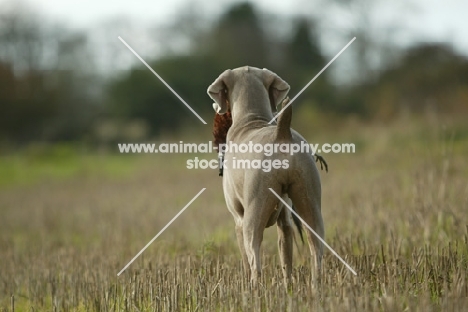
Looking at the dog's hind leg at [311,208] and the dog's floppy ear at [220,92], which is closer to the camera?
the dog's hind leg at [311,208]

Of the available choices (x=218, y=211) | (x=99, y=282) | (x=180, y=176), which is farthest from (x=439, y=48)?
(x=99, y=282)

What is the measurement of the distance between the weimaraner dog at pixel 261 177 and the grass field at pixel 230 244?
1.01ft

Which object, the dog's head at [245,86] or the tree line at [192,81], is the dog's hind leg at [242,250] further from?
the tree line at [192,81]

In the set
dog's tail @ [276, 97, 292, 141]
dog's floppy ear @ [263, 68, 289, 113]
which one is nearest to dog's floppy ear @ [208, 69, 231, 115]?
dog's floppy ear @ [263, 68, 289, 113]

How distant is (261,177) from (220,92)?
163 centimetres

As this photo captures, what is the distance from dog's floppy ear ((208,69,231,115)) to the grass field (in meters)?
1.42

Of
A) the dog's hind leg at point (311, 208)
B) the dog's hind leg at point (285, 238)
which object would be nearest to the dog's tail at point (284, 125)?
the dog's hind leg at point (311, 208)

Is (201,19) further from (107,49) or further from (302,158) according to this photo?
(302,158)

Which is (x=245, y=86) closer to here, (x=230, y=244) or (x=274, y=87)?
(x=274, y=87)

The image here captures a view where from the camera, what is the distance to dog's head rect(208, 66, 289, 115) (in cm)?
696

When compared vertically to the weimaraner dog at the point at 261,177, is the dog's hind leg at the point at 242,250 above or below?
below

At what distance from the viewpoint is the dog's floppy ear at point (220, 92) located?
7047 mm

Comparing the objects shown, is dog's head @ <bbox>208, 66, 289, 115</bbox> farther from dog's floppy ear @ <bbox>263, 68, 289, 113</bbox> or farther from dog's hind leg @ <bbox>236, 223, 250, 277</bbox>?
dog's hind leg @ <bbox>236, 223, 250, 277</bbox>

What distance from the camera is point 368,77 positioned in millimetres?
37969
